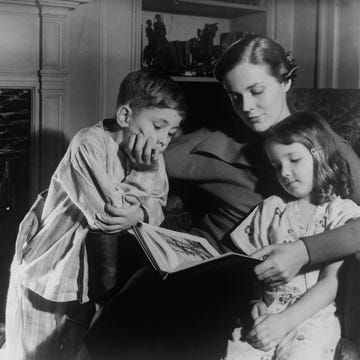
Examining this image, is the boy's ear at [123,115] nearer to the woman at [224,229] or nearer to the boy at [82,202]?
the boy at [82,202]

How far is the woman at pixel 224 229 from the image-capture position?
0.83 metres

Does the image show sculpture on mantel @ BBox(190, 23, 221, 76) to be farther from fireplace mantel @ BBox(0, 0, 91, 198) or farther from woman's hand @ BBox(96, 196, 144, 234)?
woman's hand @ BBox(96, 196, 144, 234)

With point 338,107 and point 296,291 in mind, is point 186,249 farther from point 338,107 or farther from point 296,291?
point 338,107

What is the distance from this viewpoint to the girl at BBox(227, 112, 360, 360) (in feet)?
2.70

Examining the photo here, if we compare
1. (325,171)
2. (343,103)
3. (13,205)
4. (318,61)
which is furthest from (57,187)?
(318,61)

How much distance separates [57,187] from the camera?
2.89ft

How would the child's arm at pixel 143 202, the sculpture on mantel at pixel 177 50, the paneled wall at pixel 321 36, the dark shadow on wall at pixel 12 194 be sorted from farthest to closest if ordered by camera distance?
the sculpture on mantel at pixel 177 50 → the paneled wall at pixel 321 36 → the dark shadow on wall at pixel 12 194 → the child's arm at pixel 143 202

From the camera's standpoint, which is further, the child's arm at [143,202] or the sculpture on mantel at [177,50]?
the sculpture on mantel at [177,50]

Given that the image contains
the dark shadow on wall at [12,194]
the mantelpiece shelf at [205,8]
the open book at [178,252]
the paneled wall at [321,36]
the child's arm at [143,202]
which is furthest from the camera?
the mantelpiece shelf at [205,8]

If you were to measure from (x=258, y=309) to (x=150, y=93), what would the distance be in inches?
15.4

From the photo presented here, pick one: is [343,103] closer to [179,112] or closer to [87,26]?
[179,112]

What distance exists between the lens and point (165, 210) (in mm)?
958

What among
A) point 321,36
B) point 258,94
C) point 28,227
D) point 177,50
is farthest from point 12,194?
point 321,36

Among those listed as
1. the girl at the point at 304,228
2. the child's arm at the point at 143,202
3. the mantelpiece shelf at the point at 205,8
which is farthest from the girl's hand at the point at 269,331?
the mantelpiece shelf at the point at 205,8
